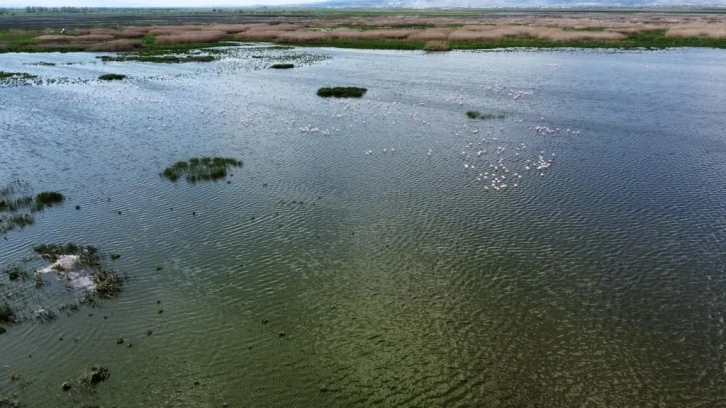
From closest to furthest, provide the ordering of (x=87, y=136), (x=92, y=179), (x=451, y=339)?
(x=451, y=339) < (x=92, y=179) < (x=87, y=136)

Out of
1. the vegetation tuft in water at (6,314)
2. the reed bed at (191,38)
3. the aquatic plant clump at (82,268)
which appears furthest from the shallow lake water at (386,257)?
the reed bed at (191,38)

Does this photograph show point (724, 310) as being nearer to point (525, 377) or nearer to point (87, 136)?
point (525, 377)

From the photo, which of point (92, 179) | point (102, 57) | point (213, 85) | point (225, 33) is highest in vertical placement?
point (225, 33)

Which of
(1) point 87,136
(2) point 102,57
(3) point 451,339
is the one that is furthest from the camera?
(2) point 102,57

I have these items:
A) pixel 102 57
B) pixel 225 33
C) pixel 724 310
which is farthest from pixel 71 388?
pixel 225 33

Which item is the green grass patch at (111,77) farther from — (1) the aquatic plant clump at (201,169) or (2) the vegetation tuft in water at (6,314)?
(2) the vegetation tuft in water at (6,314)

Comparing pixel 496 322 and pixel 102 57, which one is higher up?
pixel 102 57

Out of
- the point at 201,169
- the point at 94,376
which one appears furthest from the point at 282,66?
the point at 94,376
